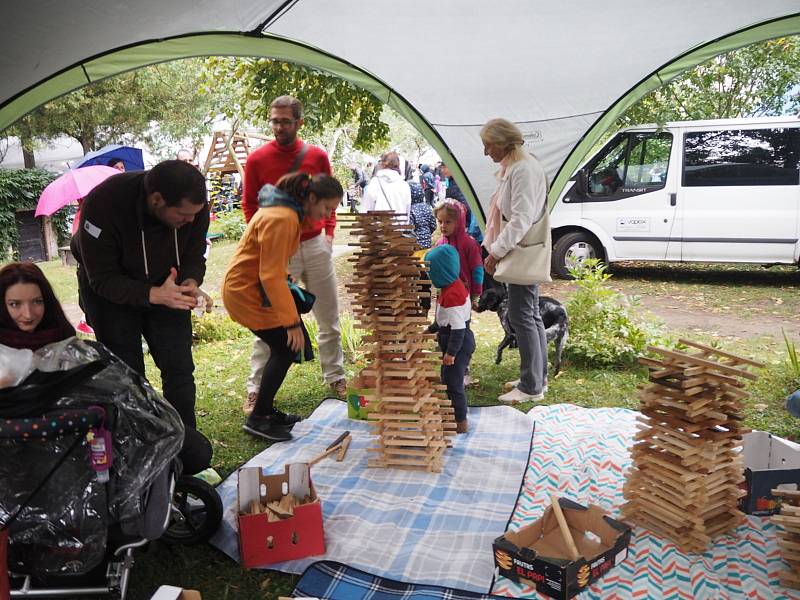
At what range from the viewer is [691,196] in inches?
368

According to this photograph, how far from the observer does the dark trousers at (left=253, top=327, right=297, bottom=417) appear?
4223mm

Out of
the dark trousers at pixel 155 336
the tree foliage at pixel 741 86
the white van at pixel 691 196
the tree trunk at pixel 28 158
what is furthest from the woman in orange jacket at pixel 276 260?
the tree trunk at pixel 28 158

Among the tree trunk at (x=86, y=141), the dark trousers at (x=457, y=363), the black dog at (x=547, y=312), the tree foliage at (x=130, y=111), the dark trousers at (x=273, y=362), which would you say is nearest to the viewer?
the dark trousers at (x=273, y=362)

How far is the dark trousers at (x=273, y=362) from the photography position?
4.22 m

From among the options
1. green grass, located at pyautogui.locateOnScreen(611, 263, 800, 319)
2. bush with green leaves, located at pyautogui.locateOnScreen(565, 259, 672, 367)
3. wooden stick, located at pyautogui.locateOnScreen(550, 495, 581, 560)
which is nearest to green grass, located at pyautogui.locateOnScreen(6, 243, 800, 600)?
green grass, located at pyautogui.locateOnScreen(611, 263, 800, 319)

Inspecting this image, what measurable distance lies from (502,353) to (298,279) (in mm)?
→ 2319

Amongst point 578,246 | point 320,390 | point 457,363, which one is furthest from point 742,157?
point 320,390

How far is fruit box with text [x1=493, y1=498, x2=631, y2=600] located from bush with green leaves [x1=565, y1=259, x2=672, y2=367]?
9.50ft

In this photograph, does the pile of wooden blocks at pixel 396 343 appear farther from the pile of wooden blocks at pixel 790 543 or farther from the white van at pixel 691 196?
the white van at pixel 691 196

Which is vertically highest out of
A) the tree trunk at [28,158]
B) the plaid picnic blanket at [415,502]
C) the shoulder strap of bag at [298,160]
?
the tree trunk at [28,158]

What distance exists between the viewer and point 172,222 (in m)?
3.25

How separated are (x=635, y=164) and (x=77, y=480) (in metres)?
8.76

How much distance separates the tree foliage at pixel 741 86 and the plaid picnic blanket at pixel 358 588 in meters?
8.56

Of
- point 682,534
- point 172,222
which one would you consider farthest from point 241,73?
point 682,534
